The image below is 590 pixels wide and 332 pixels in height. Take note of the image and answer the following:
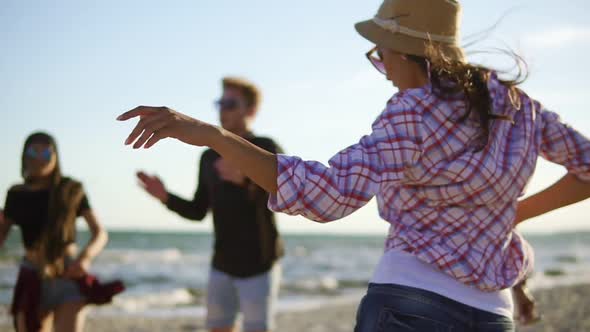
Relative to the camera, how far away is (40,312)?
4305 millimetres

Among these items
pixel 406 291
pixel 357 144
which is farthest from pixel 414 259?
pixel 357 144

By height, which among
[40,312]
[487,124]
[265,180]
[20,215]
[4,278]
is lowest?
[4,278]

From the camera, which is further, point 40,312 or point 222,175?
point 222,175

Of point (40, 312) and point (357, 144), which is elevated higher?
point (357, 144)

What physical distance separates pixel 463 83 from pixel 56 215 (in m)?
3.37

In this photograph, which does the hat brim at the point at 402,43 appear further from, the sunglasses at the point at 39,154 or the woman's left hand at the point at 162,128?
the sunglasses at the point at 39,154

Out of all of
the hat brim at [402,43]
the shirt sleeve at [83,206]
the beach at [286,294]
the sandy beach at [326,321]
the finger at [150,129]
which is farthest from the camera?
the beach at [286,294]

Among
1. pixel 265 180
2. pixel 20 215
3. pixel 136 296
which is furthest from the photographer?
pixel 136 296

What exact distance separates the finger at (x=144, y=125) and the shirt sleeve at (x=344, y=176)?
0.98 ft

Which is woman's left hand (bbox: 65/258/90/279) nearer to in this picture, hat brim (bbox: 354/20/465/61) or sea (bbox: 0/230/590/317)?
hat brim (bbox: 354/20/465/61)

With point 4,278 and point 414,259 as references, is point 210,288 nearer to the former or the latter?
point 414,259

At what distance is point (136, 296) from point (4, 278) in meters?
4.50

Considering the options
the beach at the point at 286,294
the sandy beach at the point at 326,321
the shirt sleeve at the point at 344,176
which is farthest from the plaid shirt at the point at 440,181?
the beach at the point at 286,294

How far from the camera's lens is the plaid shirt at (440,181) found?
1.66 meters
